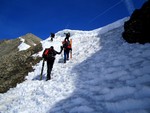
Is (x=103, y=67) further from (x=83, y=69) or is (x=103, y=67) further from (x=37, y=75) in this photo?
(x=37, y=75)

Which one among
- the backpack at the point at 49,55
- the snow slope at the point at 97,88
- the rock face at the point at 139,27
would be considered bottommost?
the snow slope at the point at 97,88

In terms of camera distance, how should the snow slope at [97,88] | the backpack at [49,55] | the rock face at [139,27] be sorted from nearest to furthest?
the snow slope at [97,88]
the backpack at [49,55]
the rock face at [139,27]

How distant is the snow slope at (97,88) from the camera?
295 inches

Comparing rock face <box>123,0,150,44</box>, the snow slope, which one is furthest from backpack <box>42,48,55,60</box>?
rock face <box>123,0,150,44</box>

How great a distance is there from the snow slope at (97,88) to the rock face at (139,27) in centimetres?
92

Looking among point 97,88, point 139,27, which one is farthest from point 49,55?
point 139,27

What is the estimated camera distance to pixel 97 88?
31.3 ft

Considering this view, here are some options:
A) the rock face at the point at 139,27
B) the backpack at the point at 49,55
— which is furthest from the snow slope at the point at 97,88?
the backpack at the point at 49,55

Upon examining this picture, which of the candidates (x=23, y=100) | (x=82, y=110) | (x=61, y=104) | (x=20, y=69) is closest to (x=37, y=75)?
(x=20, y=69)

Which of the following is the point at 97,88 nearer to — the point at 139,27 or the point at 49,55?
the point at 49,55

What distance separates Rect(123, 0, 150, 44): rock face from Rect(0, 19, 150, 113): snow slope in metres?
0.92

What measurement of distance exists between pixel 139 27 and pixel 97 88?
27.0 ft

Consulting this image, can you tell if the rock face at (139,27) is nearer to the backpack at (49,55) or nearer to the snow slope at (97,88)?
the snow slope at (97,88)

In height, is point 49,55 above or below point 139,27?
below
